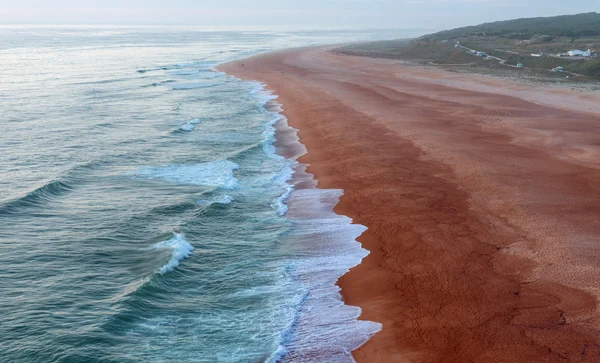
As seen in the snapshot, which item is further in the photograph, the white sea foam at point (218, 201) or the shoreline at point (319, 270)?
the white sea foam at point (218, 201)

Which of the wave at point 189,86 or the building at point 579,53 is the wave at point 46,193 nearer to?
the wave at point 189,86

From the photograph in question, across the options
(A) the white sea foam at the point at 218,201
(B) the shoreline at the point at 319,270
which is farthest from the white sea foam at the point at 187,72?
(A) the white sea foam at the point at 218,201

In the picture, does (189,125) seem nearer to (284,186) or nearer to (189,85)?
(284,186)

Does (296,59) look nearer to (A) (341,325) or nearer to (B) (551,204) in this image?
(B) (551,204)

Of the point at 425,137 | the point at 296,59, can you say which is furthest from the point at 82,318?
the point at 296,59

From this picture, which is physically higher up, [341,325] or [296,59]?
[296,59]

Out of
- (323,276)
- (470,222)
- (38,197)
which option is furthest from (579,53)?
(38,197)

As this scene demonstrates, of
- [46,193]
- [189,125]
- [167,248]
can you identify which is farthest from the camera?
[189,125]
